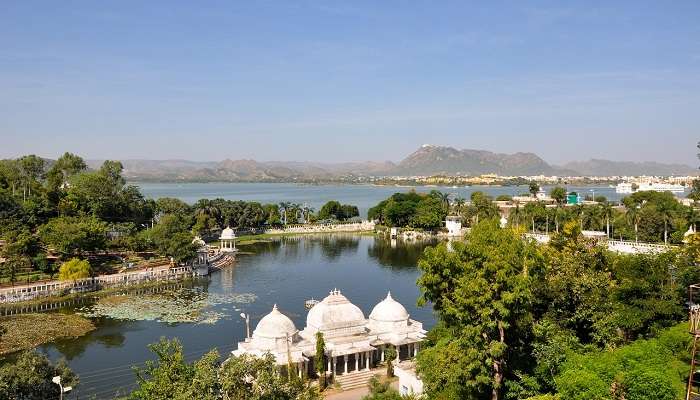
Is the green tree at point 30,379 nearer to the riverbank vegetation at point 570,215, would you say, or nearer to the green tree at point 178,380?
the green tree at point 178,380

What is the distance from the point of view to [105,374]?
102ft

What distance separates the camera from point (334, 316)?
31250 mm

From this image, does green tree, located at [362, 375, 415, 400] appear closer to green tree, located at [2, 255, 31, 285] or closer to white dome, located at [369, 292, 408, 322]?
white dome, located at [369, 292, 408, 322]

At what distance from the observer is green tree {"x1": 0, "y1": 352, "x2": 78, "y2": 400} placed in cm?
1947

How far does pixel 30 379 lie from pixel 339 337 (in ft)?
49.2

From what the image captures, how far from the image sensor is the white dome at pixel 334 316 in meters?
31.0

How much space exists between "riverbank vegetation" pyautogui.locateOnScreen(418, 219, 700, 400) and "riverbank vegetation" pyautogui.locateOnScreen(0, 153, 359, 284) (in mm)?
38966

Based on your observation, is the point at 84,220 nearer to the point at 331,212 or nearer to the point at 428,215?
the point at 428,215

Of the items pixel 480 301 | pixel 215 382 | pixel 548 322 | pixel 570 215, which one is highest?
pixel 480 301

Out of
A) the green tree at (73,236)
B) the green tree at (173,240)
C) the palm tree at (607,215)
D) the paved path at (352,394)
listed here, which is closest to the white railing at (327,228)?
the green tree at (173,240)

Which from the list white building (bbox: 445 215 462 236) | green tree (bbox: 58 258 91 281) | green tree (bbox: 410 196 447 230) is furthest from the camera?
green tree (bbox: 410 196 447 230)

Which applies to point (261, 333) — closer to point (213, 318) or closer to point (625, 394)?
point (213, 318)

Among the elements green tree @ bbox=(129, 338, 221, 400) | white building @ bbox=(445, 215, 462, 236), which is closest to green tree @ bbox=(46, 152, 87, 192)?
white building @ bbox=(445, 215, 462, 236)

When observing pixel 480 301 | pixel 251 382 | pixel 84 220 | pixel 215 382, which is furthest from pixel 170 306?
pixel 215 382
